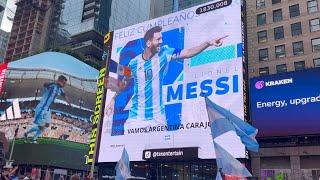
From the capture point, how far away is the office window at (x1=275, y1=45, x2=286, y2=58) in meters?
50.1

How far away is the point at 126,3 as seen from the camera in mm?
132875

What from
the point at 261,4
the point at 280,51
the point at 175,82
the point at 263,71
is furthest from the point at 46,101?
the point at 280,51

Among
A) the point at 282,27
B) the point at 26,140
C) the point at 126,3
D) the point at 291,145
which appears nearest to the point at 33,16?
the point at 126,3

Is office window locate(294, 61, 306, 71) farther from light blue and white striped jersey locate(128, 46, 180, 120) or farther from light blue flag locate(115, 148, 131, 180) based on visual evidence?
light blue flag locate(115, 148, 131, 180)

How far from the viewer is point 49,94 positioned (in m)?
85.0

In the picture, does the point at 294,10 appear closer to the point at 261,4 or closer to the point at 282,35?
the point at 282,35

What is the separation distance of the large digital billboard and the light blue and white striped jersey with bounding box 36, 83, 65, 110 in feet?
112

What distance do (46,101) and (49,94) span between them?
1692mm

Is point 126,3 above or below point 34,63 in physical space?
above

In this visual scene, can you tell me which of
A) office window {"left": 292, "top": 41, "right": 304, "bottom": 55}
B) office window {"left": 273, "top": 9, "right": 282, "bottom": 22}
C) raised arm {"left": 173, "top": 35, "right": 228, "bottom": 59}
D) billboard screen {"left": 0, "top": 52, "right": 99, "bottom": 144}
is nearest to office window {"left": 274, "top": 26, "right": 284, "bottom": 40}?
office window {"left": 273, "top": 9, "right": 282, "bottom": 22}

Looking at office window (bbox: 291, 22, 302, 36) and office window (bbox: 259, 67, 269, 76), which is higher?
office window (bbox: 291, 22, 302, 36)

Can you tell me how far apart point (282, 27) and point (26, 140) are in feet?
173

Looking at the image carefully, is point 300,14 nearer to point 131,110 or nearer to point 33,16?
point 131,110

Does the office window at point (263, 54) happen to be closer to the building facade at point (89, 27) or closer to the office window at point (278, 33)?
the office window at point (278, 33)
